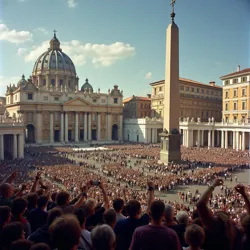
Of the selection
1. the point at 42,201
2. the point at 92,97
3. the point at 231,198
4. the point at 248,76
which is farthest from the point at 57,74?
the point at 42,201

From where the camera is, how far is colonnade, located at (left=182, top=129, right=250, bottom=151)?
49.4 m

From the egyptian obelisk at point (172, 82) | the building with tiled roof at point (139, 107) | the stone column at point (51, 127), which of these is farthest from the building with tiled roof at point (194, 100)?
the egyptian obelisk at point (172, 82)

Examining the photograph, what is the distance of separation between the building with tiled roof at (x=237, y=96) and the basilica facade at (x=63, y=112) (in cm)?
2560

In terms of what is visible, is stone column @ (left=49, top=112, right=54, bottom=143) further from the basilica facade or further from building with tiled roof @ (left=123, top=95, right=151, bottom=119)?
building with tiled roof @ (left=123, top=95, right=151, bottom=119)

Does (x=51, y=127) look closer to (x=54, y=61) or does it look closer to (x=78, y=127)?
(x=78, y=127)

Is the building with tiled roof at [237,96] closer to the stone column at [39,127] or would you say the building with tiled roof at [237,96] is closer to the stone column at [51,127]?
the stone column at [51,127]

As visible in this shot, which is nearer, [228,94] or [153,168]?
[153,168]

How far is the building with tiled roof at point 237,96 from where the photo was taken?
52.8m

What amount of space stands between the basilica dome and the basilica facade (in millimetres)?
1743

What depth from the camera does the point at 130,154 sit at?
4138 centimetres

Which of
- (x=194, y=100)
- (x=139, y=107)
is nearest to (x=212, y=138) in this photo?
(x=194, y=100)

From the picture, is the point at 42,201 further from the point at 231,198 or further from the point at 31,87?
the point at 31,87

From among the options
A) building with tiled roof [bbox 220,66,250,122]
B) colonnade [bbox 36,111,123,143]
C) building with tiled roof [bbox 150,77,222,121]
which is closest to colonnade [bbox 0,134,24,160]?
colonnade [bbox 36,111,123,143]

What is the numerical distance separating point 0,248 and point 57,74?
78.7 metres
